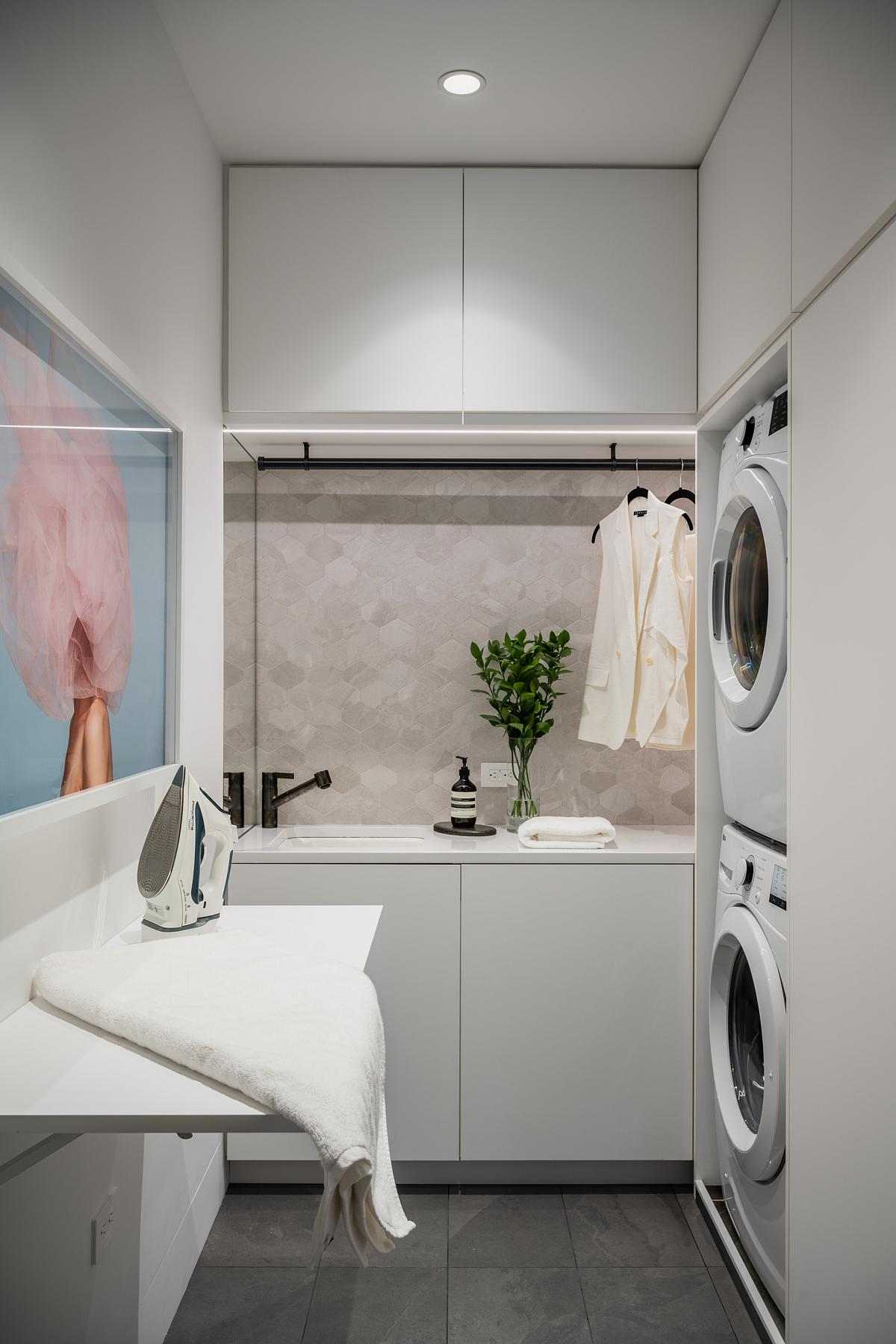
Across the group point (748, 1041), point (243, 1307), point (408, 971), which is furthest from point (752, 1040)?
point (243, 1307)

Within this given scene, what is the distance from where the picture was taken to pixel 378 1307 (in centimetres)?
206

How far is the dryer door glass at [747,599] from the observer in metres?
2.05

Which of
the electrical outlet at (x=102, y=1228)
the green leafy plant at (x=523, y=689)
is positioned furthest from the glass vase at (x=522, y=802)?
the electrical outlet at (x=102, y=1228)

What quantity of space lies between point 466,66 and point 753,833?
188 cm

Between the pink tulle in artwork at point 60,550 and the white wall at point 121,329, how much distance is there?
0.57ft

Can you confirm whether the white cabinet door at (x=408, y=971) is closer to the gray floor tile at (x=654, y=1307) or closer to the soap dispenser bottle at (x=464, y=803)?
the soap dispenser bottle at (x=464, y=803)

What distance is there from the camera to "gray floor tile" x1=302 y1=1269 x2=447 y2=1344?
6.45 ft

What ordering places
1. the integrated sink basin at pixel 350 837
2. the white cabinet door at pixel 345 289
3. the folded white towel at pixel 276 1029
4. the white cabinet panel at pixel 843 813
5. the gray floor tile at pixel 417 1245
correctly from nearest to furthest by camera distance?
the folded white towel at pixel 276 1029
the white cabinet panel at pixel 843 813
the gray floor tile at pixel 417 1245
the white cabinet door at pixel 345 289
the integrated sink basin at pixel 350 837

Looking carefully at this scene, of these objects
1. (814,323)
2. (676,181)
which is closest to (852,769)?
(814,323)

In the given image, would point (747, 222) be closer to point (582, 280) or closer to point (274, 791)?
point (582, 280)

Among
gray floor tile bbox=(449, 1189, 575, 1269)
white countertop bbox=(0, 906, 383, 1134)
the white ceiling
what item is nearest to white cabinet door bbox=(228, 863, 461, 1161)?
gray floor tile bbox=(449, 1189, 575, 1269)

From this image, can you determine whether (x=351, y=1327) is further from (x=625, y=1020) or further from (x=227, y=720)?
(x=227, y=720)

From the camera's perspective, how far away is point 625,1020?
2537 millimetres

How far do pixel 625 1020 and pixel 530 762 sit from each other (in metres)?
0.86
